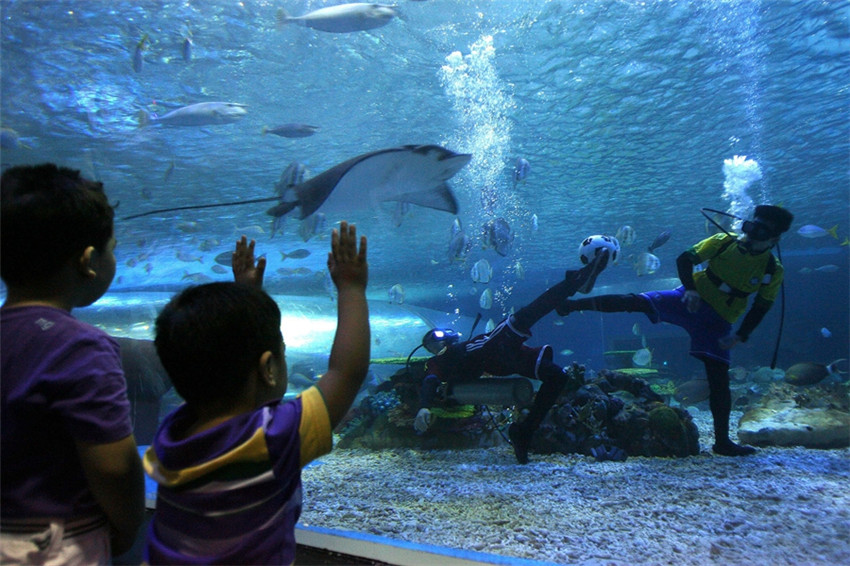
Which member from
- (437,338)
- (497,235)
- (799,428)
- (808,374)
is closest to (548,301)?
(437,338)

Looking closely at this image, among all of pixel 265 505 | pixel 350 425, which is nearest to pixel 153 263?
pixel 350 425

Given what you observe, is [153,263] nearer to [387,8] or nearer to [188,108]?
[188,108]

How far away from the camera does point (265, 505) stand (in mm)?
1281

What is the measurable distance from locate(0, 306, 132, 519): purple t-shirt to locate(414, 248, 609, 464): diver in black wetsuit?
13.4 ft

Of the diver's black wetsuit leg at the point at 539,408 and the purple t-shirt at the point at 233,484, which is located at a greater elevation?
the purple t-shirt at the point at 233,484

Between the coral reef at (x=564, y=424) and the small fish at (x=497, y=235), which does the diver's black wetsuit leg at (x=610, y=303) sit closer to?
the coral reef at (x=564, y=424)

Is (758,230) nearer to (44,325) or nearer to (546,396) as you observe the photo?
(546,396)

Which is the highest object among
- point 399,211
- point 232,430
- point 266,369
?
point 399,211

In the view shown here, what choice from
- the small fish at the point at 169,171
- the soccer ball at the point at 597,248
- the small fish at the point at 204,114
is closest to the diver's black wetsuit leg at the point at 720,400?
the soccer ball at the point at 597,248

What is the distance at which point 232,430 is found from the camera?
4.16 feet

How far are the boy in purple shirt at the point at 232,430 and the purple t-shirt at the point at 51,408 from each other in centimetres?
18

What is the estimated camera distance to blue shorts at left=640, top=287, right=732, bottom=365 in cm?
473

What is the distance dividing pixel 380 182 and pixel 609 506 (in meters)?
3.33

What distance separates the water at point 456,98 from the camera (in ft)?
27.4
